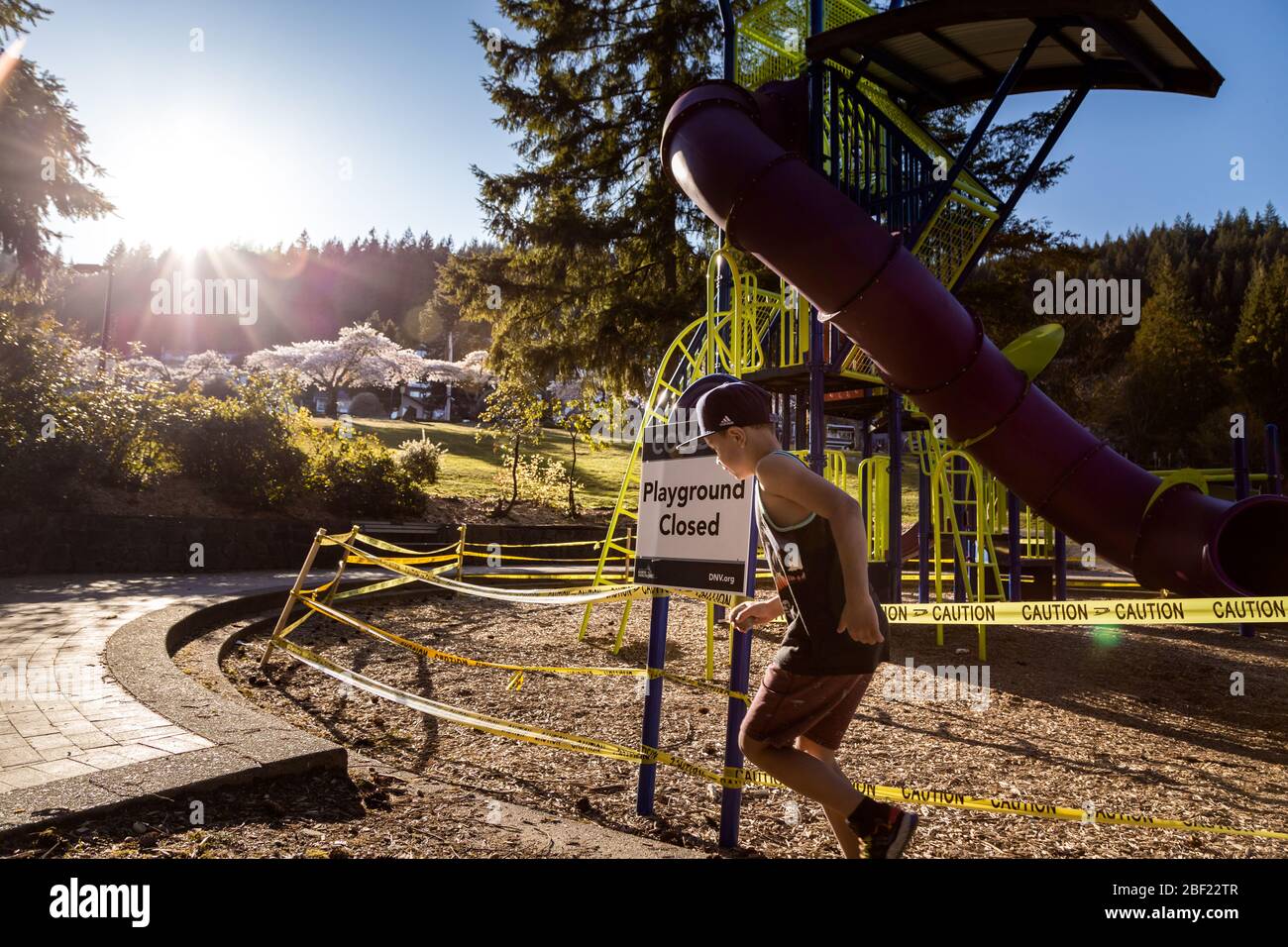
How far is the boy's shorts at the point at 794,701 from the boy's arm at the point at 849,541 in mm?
224

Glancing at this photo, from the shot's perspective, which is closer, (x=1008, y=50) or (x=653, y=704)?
(x=653, y=704)

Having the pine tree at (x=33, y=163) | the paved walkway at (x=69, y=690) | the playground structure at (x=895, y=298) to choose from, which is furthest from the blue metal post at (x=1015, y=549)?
the pine tree at (x=33, y=163)

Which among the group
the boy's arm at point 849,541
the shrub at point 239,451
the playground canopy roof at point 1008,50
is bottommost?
the boy's arm at point 849,541

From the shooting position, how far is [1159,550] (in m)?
6.08

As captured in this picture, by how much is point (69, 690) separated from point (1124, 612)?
623cm

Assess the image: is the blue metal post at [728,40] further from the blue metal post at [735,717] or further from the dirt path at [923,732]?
the blue metal post at [735,717]

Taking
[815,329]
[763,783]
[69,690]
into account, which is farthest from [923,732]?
[69,690]

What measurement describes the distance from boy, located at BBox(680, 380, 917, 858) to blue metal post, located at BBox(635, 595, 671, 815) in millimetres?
1104

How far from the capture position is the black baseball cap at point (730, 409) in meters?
2.88

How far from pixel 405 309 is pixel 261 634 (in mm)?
93062

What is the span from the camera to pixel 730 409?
288cm

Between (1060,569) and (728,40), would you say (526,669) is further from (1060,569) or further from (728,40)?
(1060,569)
